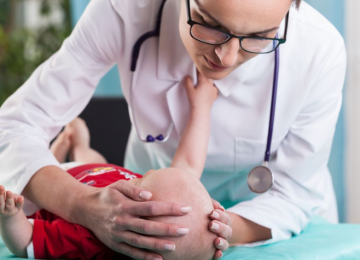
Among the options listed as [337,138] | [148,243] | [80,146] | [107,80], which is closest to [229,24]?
[148,243]

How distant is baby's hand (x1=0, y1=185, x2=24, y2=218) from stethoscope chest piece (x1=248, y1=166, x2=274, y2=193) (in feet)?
2.03

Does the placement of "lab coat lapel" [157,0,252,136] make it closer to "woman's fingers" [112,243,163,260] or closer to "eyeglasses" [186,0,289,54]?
"eyeglasses" [186,0,289,54]

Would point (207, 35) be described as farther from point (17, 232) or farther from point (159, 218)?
point (17, 232)

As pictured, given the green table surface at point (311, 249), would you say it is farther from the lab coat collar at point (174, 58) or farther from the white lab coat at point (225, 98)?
the lab coat collar at point (174, 58)

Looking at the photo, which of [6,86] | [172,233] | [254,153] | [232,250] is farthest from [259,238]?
[6,86]

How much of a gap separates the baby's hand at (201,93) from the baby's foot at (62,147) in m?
0.85

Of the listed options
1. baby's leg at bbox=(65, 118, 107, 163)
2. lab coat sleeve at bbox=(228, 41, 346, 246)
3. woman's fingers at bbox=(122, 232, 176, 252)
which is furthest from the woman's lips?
baby's leg at bbox=(65, 118, 107, 163)

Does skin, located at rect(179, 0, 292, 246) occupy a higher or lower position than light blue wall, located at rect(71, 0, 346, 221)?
higher

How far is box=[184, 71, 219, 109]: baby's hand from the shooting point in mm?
1396

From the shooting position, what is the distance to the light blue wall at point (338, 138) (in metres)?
2.28

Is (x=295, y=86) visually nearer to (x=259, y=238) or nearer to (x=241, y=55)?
(x=241, y=55)

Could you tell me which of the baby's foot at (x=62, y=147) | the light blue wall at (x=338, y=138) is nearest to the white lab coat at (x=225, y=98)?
the baby's foot at (x=62, y=147)

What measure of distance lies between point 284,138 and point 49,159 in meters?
0.66

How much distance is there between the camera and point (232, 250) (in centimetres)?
124
